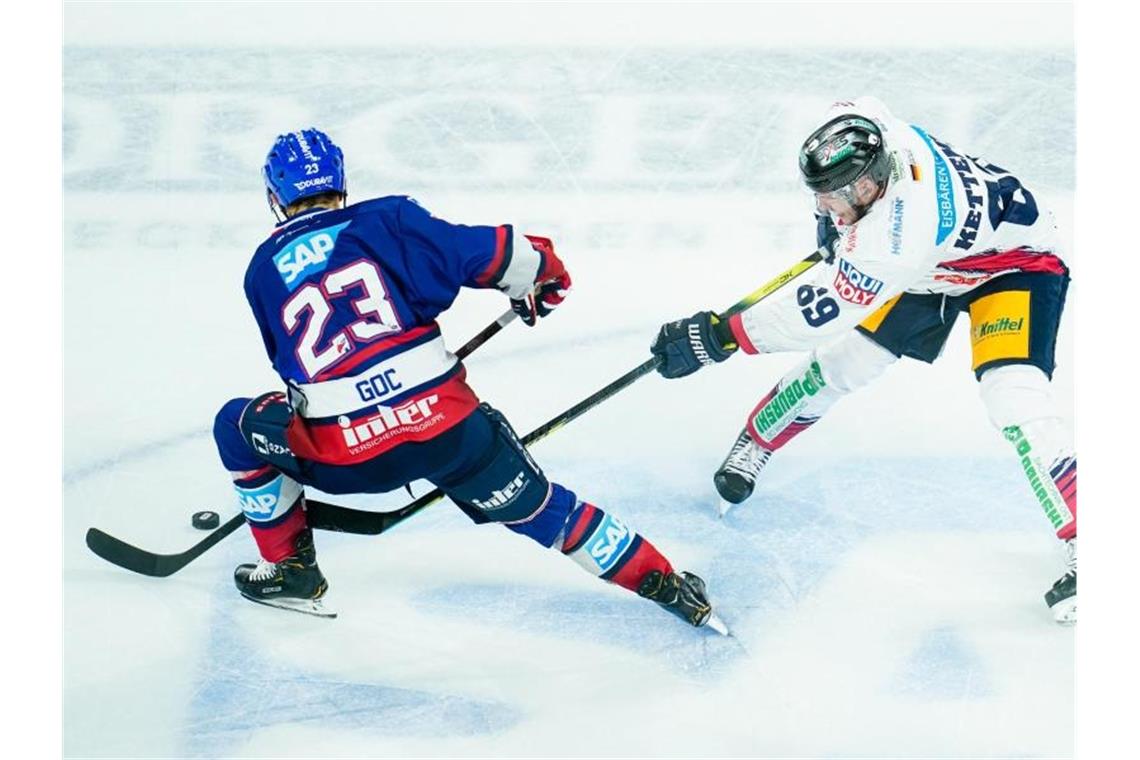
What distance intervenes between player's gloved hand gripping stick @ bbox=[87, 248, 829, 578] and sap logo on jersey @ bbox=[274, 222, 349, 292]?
57 centimetres

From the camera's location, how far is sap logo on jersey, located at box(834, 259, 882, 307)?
11.0 feet

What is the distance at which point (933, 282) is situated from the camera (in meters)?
3.60

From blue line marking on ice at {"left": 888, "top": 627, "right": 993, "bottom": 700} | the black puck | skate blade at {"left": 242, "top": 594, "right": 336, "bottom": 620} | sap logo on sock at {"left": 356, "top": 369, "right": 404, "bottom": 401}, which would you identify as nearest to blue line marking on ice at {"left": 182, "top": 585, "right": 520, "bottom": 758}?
skate blade at {"left": 242, "top": 594, "right": 336, "bottom": 620}

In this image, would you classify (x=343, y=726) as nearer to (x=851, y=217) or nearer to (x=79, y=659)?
(x=79, y=659)

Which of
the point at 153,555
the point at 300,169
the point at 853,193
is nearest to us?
the point at 300,169

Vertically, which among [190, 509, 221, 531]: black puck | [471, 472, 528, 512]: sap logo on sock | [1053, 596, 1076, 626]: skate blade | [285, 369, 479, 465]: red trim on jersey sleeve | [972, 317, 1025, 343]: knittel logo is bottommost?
[1053, 596, 1076, 626]: skate blade

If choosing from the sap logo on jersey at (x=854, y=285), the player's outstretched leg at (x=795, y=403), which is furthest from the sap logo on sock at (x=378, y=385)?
the player's outstretched leg at (x=795, y=403)

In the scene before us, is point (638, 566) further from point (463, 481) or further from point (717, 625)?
point (463, 481)

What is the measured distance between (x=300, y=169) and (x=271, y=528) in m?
0.87

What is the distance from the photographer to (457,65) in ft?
17.9

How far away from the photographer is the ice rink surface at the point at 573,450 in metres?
3.29

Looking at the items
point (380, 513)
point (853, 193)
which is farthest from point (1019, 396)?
point (380, 513)

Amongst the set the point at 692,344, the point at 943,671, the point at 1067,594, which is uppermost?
the point at 692,344

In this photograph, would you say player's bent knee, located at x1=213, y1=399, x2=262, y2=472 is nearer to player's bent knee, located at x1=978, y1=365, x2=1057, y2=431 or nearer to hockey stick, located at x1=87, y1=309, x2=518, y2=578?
hockey stick, located at x1=87, y1=309, x2=518, y2=578
